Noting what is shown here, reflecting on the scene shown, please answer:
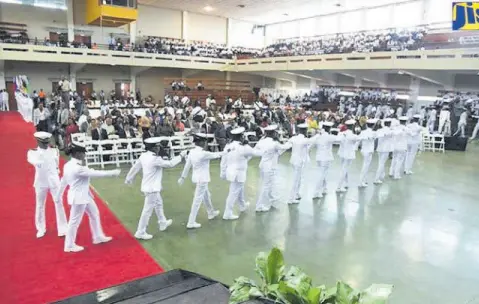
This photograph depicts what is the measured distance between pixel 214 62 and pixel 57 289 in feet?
79.7

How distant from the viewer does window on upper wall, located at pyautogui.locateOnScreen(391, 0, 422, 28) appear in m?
23.9

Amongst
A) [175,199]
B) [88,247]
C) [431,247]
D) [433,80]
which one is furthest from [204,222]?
[433,80]

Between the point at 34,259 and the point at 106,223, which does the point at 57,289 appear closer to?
the point at 34,259

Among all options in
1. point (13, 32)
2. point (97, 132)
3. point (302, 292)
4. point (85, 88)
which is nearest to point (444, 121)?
point (97, 132)

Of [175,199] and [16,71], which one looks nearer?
[175,199]

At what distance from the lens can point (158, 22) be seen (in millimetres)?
28344

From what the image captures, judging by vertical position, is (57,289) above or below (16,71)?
below

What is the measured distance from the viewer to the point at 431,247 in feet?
19.5

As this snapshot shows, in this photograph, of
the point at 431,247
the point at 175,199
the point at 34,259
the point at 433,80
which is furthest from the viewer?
the point at 433,80

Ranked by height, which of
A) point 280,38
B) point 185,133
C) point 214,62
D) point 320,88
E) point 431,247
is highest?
point 280,38

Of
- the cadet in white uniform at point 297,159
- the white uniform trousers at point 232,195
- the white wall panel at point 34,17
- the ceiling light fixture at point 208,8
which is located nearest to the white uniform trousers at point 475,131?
the cadet in white uniform at point 297,159

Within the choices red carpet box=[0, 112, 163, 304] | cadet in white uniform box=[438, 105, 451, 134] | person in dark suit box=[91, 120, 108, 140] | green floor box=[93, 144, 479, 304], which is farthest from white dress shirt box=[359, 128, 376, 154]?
cadet in white uniform box=[438, 105, 451, 134]

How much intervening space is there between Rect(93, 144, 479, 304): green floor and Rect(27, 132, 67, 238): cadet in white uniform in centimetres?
117

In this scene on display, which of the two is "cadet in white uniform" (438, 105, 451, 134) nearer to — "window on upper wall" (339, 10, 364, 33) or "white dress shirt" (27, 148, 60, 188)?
"window on upper wall" (339, 10, 364, 33)
